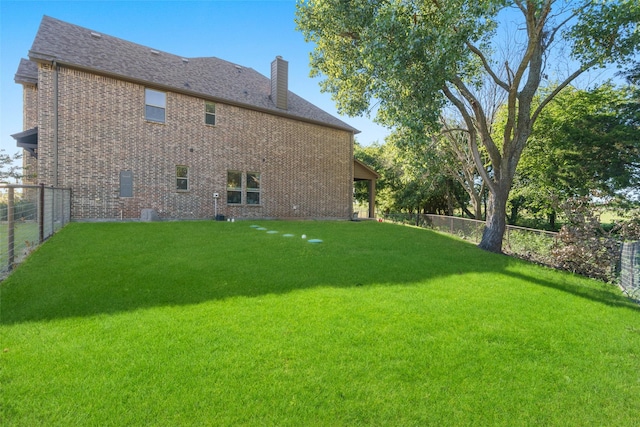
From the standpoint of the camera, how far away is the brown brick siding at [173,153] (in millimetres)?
11500

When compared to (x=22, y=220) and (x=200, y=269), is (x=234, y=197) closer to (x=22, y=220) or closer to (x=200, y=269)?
(x=22, y=220)

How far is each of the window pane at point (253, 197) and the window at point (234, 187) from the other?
0.48 m

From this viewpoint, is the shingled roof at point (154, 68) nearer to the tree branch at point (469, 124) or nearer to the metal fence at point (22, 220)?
the metal fence at point (22, 220)

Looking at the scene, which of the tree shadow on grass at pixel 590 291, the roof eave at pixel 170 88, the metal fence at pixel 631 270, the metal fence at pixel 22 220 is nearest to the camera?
the metal fence at pixel 22 220

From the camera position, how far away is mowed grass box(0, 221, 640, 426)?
89.0 inches

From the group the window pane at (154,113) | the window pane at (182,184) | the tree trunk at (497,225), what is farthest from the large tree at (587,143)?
the window pane at (154,113)

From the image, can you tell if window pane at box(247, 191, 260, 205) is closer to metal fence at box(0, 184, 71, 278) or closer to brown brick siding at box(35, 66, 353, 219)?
brown brick siding at box(35, 66, 353, 219)

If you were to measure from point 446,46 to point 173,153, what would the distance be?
11.1m

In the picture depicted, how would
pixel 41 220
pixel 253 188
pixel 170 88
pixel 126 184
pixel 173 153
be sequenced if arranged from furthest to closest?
pixel 253 188 < pixel 173 153 < pixel 170 88 < pixel 126 184 < pixel 41 220

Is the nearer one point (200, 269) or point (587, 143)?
point (200, 269)

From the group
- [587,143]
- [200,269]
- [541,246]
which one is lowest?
[200,269]

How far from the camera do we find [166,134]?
44.0 ft

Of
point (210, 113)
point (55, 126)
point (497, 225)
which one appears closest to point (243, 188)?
point (210, 113)

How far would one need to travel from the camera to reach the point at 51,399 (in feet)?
7.26
